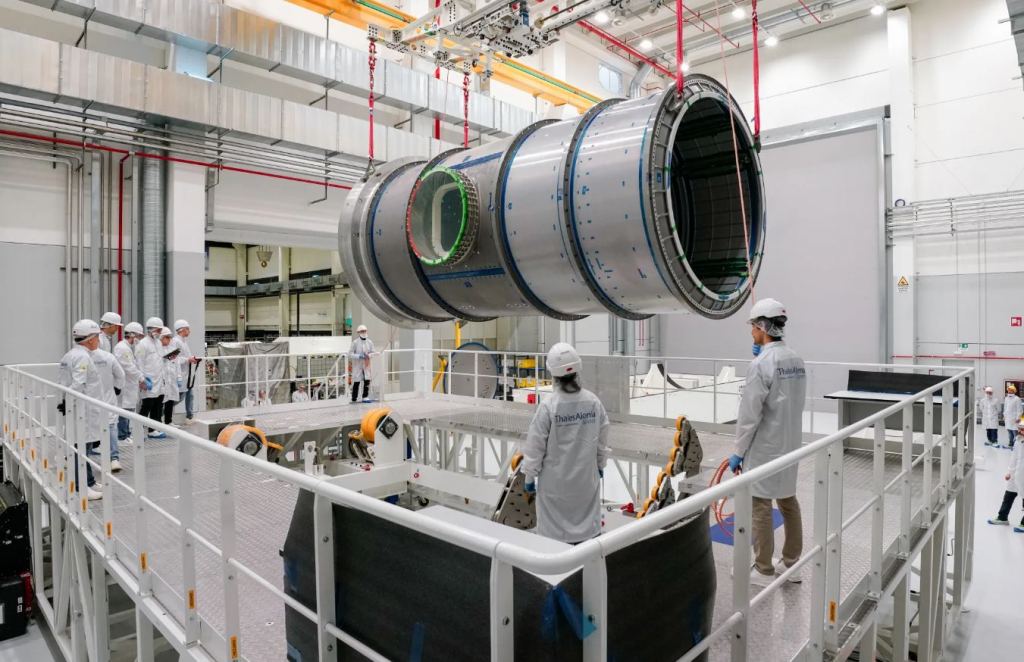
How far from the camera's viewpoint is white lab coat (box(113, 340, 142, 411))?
6.91 metres

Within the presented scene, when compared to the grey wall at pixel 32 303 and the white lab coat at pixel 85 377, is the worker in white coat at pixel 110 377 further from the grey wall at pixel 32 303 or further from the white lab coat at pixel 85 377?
the grey wall at pixel 32 303

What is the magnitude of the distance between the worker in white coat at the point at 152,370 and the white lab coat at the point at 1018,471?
36.0ft

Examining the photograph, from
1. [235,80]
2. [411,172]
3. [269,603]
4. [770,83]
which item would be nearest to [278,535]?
[269,603]

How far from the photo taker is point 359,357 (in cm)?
1043

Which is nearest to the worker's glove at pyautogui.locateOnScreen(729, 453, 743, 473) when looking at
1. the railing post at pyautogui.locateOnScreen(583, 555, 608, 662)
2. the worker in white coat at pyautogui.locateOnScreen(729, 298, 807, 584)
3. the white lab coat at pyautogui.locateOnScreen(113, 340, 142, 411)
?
the worker in white coat at pyautogui.locateOnScreen(729, 298, 807, 584)

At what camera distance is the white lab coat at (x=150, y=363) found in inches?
295

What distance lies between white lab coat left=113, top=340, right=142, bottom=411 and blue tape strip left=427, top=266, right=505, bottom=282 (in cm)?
406

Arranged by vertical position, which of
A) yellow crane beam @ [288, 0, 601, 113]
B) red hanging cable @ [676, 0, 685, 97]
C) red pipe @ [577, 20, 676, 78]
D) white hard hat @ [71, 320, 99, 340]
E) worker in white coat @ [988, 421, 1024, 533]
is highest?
red pipe @ [577, 20, 676, 78]

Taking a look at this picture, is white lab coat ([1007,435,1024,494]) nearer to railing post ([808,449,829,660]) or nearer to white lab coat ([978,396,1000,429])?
white lab coat ([978,396,1000,429])

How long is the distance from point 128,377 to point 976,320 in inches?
662

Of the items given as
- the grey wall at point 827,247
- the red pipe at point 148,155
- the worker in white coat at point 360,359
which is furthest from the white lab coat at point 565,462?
the grey wall at point 827,247

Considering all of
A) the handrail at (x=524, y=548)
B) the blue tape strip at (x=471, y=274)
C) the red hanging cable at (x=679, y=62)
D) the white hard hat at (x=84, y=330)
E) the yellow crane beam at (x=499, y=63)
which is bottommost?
the handrail at (x=524, y=548)

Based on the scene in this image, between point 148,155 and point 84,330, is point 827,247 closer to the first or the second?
point 148,155

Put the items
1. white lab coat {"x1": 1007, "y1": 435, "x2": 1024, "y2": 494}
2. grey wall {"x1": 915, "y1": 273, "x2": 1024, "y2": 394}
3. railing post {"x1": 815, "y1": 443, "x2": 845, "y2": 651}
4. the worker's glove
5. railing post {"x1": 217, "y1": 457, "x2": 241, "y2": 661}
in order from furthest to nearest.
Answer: grey wall {"x1": 915, "y1": 273, "x2": 1024, "y2": 394}, white lab coat {"x1": 1007, "y1": 435, "x2": 1024, "y2": 494}, the worker's glove, railing post {"x1": 815, "y1": 443, "x2": 845, "y2": 651}, railing post {"x1": 217, "y1": 457, "x2": 241, "y2": 661}
